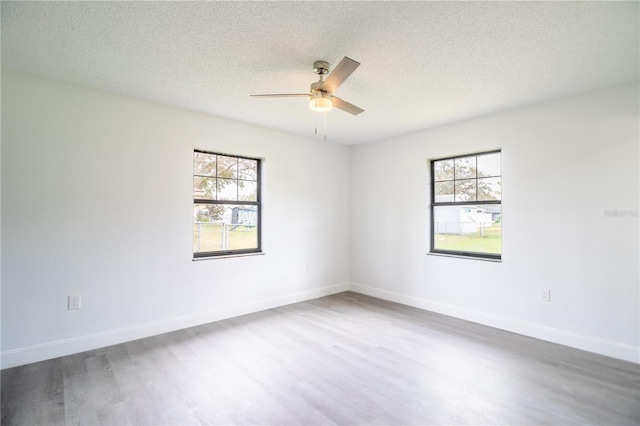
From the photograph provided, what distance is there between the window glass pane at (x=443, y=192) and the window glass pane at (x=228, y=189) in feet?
9.21

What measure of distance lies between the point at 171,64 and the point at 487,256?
394 centimetres

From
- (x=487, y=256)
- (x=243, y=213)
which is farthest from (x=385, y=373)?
(x=243, y=213)

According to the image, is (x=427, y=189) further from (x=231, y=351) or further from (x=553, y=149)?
(x=231, y=351)

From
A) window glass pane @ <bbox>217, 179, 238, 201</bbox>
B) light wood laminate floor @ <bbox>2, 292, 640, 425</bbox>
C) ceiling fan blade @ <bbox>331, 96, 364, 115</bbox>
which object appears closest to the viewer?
light wood laminate floor @ <bbox>2, 292, 640, 425</bbox>

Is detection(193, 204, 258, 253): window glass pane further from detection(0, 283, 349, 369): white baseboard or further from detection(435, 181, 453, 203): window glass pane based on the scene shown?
detection(435, 181, 453, 203): window glass pane

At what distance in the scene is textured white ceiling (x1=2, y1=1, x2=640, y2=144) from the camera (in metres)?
1.85

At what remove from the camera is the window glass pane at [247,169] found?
4.10 metres

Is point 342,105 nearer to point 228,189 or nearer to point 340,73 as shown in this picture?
point 340,73

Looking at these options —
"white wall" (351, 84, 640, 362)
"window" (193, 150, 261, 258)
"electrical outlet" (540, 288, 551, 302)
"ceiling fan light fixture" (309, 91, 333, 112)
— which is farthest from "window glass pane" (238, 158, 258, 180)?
"electrical outlet" (540, 288, 551, 302)

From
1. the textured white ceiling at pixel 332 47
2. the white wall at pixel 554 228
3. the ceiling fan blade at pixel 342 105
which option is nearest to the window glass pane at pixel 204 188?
the textured white ceiling at pixel 332 47

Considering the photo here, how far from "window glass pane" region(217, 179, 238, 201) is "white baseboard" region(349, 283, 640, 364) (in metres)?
2.76

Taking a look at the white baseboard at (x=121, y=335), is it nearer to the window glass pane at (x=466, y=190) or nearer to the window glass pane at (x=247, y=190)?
the window glass pane at (x=247, y=190)

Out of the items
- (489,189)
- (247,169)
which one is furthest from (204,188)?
(489,189)

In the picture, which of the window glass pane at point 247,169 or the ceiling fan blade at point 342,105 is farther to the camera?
the window glass pane at point 247,169
